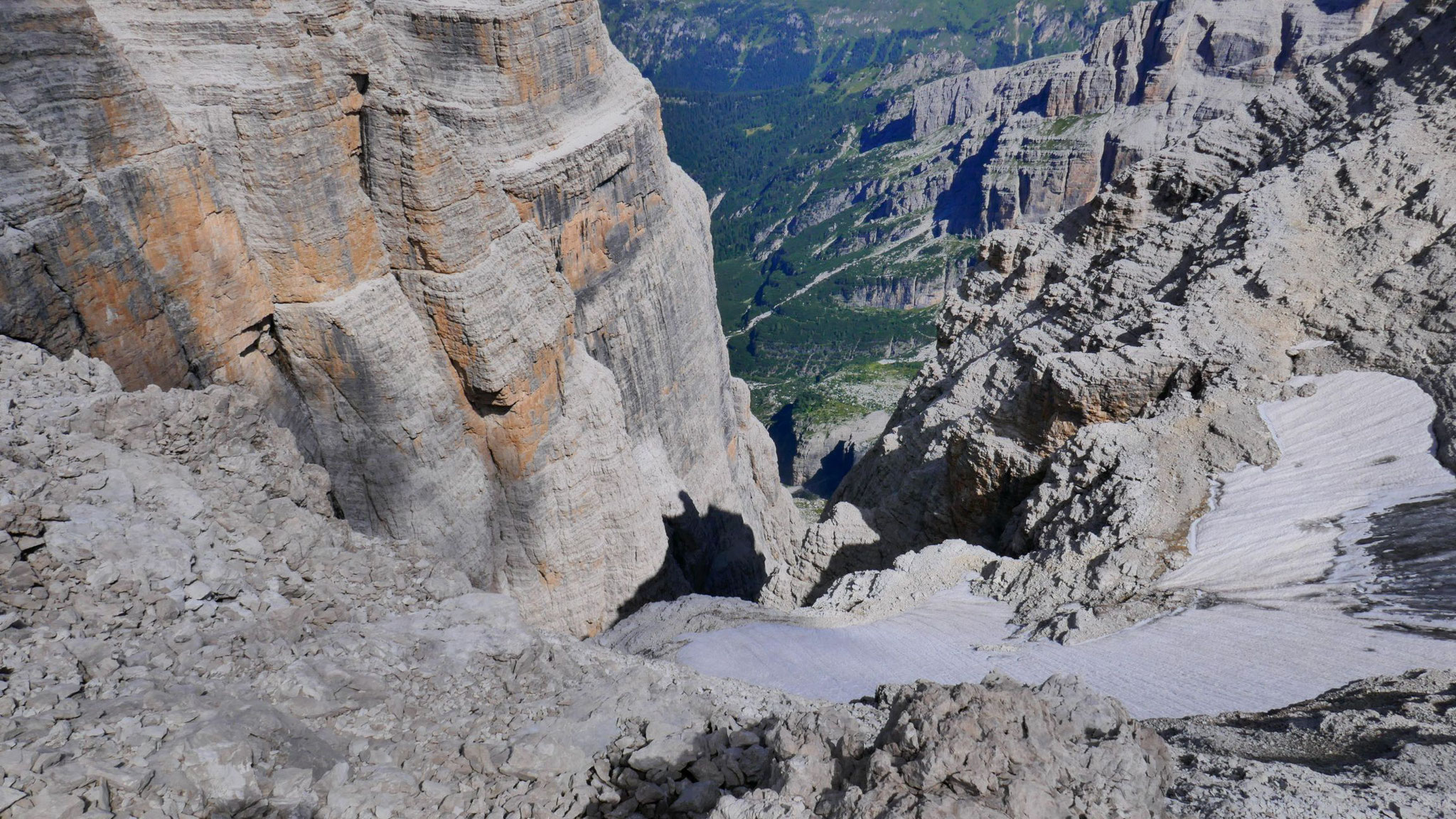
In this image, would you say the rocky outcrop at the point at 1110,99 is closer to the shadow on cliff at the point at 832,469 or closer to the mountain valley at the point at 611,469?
the shadow on cliff at the point at 832,469

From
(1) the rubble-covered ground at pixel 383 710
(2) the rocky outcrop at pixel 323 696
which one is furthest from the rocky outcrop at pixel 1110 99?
(2) the rocky outcrop at pixel 323 696

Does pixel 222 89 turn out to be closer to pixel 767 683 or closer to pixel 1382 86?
pixel 767 683

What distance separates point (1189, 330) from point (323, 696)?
587 inches

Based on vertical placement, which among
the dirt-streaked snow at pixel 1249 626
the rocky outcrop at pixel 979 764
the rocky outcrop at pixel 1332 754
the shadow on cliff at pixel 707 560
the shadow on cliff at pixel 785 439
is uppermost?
the rocky outcrop at pixel 979 764

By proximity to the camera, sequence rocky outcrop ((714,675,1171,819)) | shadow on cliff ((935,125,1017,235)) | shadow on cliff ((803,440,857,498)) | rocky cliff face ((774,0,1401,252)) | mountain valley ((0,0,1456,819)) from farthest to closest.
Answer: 1. shadow on cliff ((935,125,1017,235))
2. rocky cliff face ((774,0,1401,252))
3. shadow on cliff ((803,440,857,498))
4. mountain valley ((0,0,1456,819))
5. rocky outcrop ((714,675,1171,819))

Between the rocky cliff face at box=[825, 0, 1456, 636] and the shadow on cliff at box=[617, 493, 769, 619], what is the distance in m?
5.73

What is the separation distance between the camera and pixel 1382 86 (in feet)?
60.5

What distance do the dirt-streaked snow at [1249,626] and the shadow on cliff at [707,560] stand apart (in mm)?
8936

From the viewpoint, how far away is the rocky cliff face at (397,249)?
1295 cm

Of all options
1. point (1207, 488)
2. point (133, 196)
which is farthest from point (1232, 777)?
point (133, 196)

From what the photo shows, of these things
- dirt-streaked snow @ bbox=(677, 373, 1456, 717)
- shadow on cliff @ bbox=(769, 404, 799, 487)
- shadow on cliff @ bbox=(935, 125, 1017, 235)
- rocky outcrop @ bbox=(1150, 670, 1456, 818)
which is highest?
rocky outcrop @ bbox=(1150, 670, 1456, 818)

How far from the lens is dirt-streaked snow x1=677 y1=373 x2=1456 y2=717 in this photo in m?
10.2

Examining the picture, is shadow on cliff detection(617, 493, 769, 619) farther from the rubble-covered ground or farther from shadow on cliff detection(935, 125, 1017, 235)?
shadow on cliff detection(935, 125, 1017, 235)

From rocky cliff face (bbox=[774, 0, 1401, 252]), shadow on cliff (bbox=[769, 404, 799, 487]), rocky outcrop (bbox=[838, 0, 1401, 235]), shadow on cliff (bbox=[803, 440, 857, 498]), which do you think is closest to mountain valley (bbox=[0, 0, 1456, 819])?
shadow on cliff (bbox=[803, 440, 857, 498])
